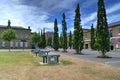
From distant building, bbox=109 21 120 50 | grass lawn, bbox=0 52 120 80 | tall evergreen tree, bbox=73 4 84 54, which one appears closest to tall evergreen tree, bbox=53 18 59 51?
distant building, bbox=109 21 120 50

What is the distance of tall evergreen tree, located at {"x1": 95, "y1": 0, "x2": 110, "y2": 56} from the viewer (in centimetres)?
2325

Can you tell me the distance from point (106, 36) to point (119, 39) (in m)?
20.5

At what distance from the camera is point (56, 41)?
156 ft

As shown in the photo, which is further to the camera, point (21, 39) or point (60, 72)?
point (21, 39)

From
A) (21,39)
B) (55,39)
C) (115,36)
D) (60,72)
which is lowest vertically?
(60,72)

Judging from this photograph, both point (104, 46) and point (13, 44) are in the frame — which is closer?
point (104, 46)

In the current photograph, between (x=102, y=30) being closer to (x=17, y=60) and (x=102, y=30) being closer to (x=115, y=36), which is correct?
(x=17, y=60)

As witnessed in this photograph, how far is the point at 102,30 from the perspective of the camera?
23672mm

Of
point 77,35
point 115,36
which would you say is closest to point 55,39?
point 115,36

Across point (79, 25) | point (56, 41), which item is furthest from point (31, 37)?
point (79, 25)

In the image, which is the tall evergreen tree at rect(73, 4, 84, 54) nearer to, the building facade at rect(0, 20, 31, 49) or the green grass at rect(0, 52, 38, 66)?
the green grass at rect(0, 52, 38, 66)

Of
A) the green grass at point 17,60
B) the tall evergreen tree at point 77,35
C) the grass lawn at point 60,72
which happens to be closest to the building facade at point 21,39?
the tall evergreen tree at point 77,35

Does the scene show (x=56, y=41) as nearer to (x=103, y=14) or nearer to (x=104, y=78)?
(x=103, y=14)

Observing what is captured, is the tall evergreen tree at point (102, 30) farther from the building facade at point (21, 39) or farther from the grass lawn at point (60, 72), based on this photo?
the building facade at point (21, 39)
